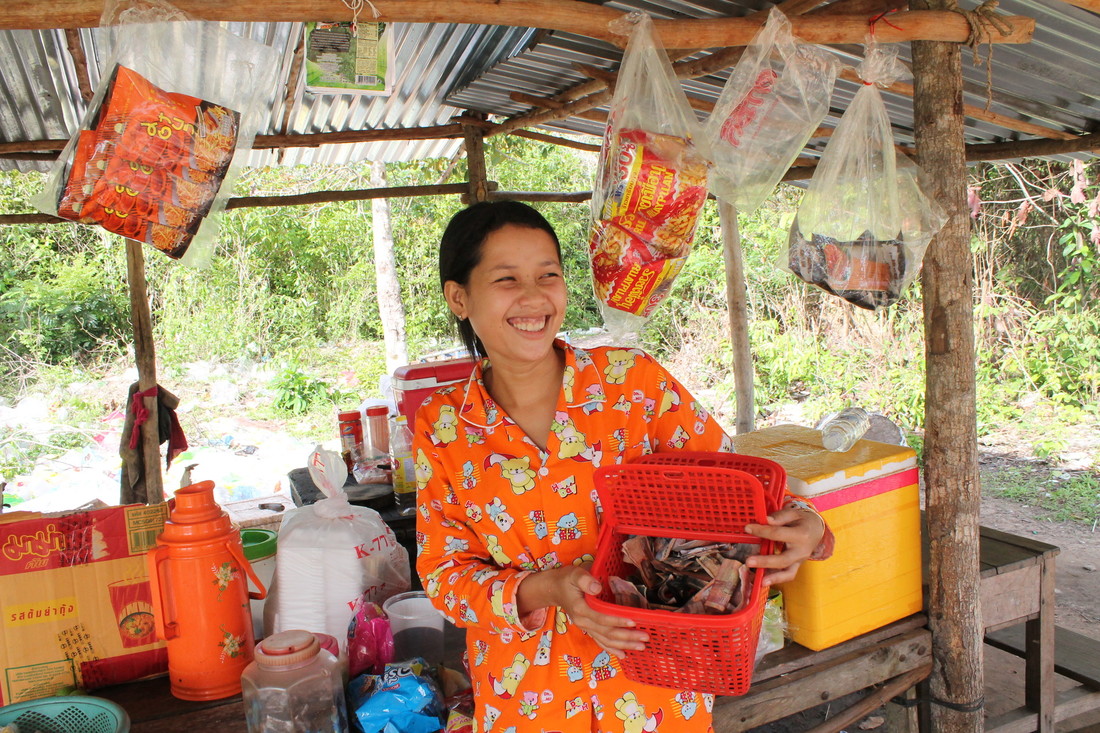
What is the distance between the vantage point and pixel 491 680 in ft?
4.97

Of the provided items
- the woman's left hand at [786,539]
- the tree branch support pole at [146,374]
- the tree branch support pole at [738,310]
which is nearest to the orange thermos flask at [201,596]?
the woman's left hand at [786,539]

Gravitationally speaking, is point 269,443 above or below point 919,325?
below

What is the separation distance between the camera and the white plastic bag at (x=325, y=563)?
178cm

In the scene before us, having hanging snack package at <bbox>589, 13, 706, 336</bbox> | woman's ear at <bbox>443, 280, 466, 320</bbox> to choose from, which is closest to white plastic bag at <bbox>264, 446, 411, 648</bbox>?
woman's ear at <bbox>443, 280, 466, 320</bbox>

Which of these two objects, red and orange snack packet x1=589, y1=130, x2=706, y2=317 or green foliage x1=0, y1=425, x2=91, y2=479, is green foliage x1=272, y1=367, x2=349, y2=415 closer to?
green foliage x1=0, y1=425, x2=91, y2=479

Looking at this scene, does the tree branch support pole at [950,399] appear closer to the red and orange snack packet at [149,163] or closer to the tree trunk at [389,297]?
the red and orange snack packet at [149,163]

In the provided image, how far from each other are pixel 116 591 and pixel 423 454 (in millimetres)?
762

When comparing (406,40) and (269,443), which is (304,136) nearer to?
(406,40)

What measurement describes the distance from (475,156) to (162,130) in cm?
301

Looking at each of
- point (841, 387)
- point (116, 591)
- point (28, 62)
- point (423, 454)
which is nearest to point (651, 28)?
point (423, 454)

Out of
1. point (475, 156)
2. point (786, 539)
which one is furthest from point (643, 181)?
point (475, 156)

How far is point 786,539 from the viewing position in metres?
1.30

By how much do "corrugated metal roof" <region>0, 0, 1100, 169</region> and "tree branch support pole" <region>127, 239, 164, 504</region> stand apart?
0.88m

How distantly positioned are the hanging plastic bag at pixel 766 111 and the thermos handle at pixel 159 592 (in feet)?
5.12
